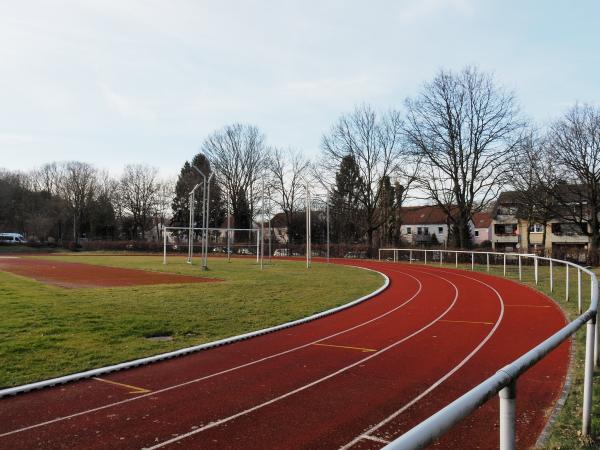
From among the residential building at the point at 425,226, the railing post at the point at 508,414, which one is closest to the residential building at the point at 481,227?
the residential building at the point at 425,226

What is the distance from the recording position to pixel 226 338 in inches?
404

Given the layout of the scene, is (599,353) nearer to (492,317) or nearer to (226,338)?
(492,317)

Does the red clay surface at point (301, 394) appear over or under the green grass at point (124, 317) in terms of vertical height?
under

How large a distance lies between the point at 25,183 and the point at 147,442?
9281 centimetres

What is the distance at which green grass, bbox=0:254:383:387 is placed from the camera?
8477mm

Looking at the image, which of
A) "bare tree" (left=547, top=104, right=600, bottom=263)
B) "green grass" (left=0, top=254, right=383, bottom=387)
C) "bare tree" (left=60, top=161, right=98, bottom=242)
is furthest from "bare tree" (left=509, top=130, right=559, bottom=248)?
"bare tree" (left=60, top=161, right=98, bottom=242)

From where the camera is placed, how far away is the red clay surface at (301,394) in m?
5.17

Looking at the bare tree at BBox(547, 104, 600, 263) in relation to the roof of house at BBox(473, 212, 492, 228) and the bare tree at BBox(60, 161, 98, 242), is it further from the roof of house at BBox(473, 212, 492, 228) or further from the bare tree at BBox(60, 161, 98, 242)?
the bare tree at BBox(60, 161, 98, 242)

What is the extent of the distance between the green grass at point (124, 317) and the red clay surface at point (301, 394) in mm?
1059

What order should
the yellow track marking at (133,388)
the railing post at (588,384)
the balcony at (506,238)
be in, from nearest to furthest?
the railing post at (588,384) < the yellow track marking at (133,388) < the balcony at (506,238)

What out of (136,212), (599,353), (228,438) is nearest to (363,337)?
(599,353)

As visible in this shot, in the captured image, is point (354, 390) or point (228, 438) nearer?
point (228, 438)

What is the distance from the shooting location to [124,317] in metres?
12.2

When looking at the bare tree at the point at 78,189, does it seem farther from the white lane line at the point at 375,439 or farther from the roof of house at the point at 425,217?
the white lane line at the point at 375,439
